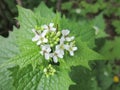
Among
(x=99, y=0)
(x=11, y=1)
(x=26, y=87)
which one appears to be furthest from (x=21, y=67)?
(x=99, y=0)

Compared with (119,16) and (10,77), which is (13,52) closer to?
(10,77)

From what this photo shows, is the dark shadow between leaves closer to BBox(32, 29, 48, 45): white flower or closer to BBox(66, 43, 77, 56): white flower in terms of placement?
BBox(66, 43, 77, 56): white flower

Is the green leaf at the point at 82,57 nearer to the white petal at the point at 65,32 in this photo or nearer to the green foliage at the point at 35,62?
the green foliage at the point at 35,62

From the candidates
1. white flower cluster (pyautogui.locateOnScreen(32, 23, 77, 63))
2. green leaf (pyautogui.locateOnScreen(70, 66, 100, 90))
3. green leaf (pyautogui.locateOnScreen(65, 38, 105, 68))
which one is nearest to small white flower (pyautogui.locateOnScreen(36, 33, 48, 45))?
white flower cluster (pyautogui.locateOnScreen(32, 23, 77, 63))

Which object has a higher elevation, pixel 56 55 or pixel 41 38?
pixel 41 38

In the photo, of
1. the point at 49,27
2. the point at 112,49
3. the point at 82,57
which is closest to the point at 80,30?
the point at 82,57

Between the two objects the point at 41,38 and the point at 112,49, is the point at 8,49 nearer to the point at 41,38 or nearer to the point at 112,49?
the point at 41,38
